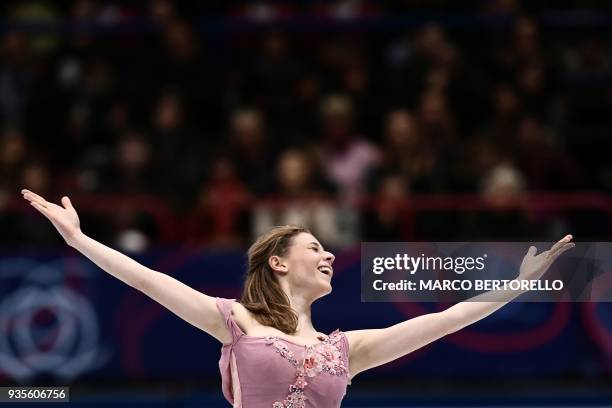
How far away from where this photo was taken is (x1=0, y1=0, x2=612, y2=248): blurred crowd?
9523 mm

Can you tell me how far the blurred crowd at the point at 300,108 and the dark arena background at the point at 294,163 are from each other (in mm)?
23

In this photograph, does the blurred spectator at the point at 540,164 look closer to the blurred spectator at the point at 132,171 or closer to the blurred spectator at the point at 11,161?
the blurred spectator at the point at 132,171

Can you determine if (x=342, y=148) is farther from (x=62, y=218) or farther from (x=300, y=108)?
(x=62, y=218)

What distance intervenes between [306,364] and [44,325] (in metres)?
4.69

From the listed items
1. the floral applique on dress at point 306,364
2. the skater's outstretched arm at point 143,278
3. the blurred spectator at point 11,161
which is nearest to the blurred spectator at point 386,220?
the blurred spectator at point 11,161

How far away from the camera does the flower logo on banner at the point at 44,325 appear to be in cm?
852

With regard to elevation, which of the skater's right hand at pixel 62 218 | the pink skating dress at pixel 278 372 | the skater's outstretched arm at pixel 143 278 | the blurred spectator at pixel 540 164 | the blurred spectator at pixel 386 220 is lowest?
the pink skating dress at pixel 278 372

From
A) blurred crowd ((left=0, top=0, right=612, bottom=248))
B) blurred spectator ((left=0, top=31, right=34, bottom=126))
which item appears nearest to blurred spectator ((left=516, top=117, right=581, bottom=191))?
blurred crowd ((left=0, top=0, right=612, bottom=248))

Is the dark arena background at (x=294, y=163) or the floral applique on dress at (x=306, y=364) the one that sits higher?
the dark arena background at (x=294, y=163)

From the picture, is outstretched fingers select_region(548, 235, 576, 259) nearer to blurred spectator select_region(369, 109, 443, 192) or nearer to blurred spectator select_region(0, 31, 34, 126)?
blurred spectator select_region(369, 109, 443, 192)

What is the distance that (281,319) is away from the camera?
178 inches

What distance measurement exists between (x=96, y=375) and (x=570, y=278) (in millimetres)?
5033

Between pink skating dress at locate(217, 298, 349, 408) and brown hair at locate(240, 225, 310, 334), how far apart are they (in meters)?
0.12

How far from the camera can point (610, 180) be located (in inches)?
419
